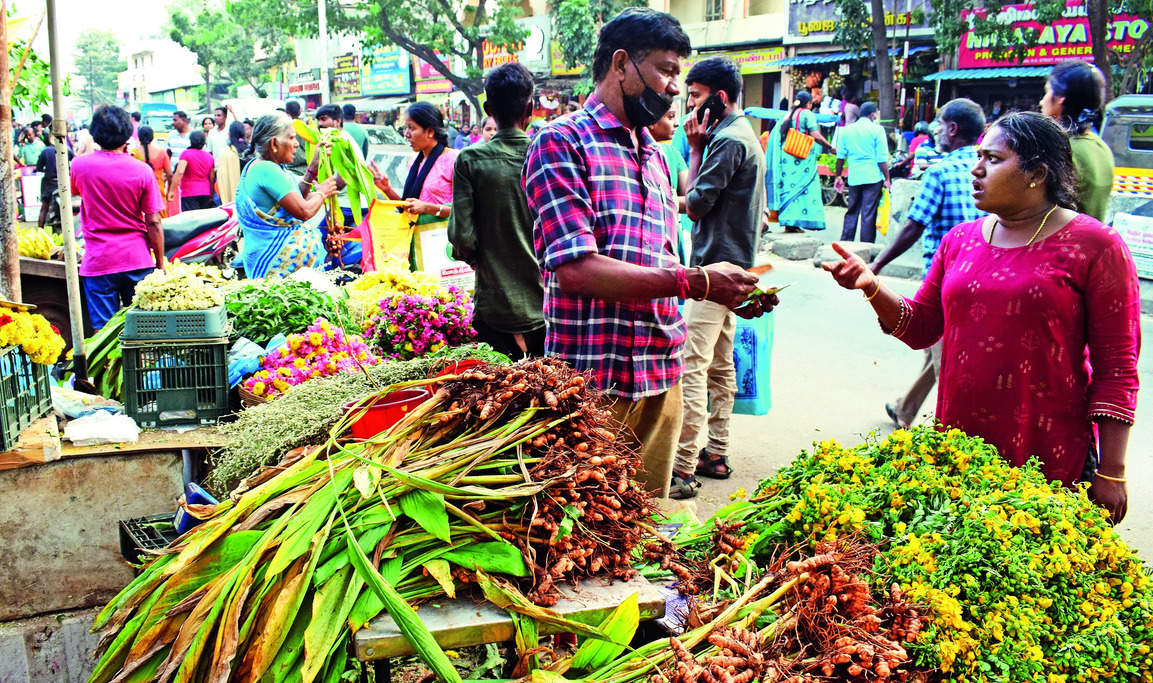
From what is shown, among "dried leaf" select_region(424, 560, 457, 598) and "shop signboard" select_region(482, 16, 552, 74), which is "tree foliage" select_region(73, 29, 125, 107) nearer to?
"shop signboard" select_region(482, 16, 552, 74)

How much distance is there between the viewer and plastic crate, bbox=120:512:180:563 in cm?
260

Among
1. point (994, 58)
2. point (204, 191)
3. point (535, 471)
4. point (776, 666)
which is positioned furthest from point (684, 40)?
point (994, 58)

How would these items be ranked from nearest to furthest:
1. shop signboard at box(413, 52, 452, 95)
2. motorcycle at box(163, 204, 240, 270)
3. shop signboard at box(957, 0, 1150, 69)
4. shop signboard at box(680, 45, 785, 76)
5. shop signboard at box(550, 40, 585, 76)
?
motorcycle at box(163, 204, 240, 270)
shop signboard at box(957, 0, 1150, 69)
shop signboard at box(680, 45, 785, 76)
shop signboard at box(550, 40, 585, 76)
shop signboard at box(413, 52, 452, 95)

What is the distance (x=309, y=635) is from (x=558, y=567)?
0.54 meters

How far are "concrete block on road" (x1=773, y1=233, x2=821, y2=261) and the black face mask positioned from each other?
9.31 metres

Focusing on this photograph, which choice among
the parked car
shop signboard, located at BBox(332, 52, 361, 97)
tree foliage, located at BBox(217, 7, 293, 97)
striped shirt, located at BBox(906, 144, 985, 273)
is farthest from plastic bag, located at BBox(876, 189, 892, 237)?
Result: tree foliage, located at BBox(217, 7, 293, 97)

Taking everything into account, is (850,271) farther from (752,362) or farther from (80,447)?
(80,447)

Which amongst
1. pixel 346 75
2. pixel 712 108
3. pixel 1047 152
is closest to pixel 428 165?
pixel 712 108

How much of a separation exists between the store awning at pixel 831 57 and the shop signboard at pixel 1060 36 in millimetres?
1792

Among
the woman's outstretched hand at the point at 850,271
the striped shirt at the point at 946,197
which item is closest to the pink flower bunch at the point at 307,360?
the woman's outstretched hand at the point at 850,271

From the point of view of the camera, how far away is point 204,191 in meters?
12.8

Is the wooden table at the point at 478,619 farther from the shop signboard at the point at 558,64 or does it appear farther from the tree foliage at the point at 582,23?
the shop signboard at the point at 558,64

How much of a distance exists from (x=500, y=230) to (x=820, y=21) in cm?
2244

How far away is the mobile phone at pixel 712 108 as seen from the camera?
487 centimetres
